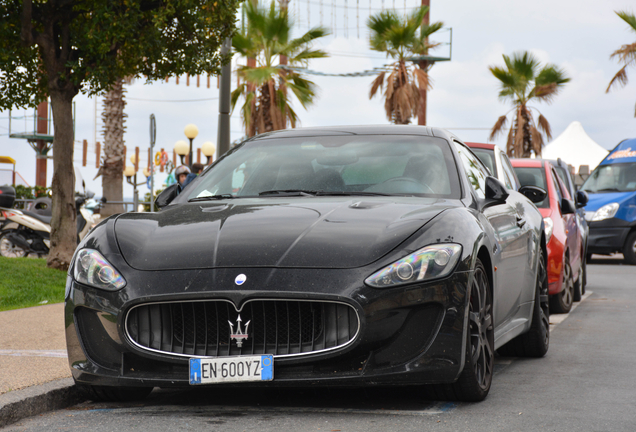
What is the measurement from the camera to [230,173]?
5.72 meters

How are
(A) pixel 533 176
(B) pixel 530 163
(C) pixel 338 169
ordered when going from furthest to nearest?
(B) pixel 530 163, (A) pixel 533 176, (C) pixel 338 169

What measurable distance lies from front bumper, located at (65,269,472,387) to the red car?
5331 mm

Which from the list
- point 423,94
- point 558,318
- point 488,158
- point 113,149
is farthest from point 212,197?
point 423,94

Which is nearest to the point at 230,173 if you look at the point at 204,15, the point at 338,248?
the point at 338,248

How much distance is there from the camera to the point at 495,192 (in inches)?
215

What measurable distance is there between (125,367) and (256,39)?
68.5ft

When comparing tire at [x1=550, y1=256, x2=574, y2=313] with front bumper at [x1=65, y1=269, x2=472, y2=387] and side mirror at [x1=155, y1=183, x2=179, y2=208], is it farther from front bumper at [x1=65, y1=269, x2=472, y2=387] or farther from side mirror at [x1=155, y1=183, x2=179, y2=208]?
front bumper at [x1=65, y1=269, x2=472, y2=387]

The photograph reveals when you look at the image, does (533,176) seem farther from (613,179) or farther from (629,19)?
(629,19)

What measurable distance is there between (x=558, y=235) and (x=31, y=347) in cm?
554

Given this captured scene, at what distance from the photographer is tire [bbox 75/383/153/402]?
4.70 meters

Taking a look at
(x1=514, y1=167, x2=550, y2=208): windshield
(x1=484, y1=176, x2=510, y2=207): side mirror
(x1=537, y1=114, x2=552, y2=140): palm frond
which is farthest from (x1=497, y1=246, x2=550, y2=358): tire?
(x1=537, y1=114, x2=552, y2=140): palm frond

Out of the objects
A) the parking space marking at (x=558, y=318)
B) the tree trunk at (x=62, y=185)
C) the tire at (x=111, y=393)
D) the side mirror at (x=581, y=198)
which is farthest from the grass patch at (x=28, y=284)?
the side mirror at (x=581, y=198)

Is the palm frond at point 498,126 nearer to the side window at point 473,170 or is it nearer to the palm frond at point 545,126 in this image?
the palm frond at point 545,126

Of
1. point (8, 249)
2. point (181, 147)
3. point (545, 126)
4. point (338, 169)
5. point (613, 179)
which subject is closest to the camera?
point (338, 169)
